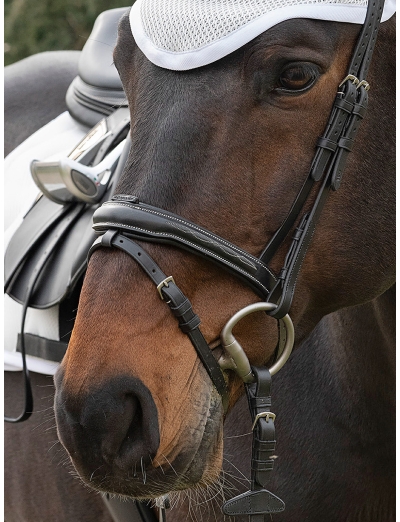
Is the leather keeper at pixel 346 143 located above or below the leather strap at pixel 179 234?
above

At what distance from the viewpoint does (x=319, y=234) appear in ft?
5.65

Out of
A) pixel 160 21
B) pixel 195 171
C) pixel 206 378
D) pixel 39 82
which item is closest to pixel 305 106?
pixel 195 171

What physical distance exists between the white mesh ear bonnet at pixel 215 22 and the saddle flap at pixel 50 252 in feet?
2.94

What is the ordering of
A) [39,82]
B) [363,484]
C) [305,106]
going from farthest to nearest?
[39,82] → [363,484] → [305,106]

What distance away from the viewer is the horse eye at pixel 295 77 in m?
1.61

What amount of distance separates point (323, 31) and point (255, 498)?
1.05 meters

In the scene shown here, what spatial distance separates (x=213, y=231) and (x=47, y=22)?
9.04 meters

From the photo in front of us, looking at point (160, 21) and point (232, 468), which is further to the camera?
point (232, 468)

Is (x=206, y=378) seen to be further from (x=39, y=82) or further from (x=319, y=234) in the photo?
(x=39, y=82)

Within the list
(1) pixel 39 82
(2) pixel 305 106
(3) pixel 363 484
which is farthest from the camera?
(1) pixel 39 82

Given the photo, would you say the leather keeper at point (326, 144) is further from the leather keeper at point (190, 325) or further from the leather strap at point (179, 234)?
the leather keeper at point (190, 325)

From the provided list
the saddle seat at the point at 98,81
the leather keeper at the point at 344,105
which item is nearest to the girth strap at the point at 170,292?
the leather keeper at the point at 344,105

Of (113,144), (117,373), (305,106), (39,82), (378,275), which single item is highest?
(39,82)

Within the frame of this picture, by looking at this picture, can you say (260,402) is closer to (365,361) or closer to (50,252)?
(365,361)
